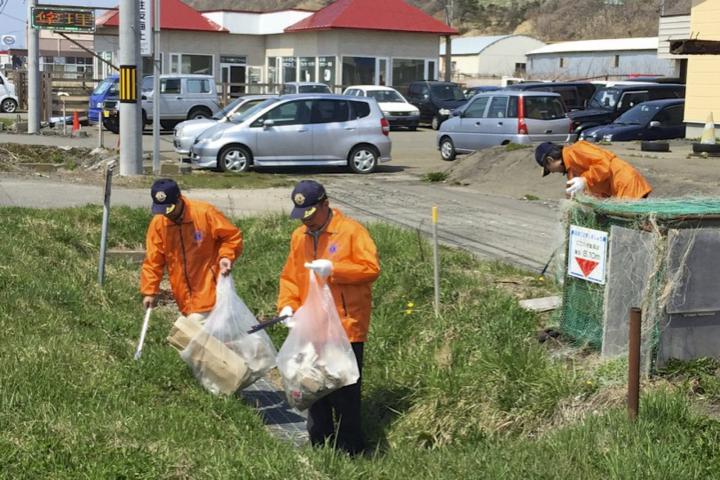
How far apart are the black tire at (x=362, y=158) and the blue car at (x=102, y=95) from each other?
14.9 meters

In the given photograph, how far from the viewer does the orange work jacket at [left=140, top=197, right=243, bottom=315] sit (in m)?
7.27

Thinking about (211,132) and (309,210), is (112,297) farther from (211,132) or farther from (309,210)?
(211,132)

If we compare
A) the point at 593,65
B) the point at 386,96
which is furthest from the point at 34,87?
the point at 593,65

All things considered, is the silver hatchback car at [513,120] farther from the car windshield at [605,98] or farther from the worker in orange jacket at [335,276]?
the worker in orange jacket at [335,276]

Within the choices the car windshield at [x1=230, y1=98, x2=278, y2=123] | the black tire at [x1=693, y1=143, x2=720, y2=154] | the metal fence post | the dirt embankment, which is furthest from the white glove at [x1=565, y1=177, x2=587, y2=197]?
the car windshield at [x1=230, y1=98, x2=278, y2=123]

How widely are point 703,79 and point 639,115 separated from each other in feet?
7.34

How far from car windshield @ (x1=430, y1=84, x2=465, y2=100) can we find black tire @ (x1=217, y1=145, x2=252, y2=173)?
1956 cm

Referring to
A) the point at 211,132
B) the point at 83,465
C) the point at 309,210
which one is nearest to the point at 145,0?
the point at 211,132

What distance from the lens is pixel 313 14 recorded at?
47.5 metres

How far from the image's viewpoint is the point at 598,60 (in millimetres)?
64375

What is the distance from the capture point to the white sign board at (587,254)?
23.6ft

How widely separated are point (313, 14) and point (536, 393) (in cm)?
4262

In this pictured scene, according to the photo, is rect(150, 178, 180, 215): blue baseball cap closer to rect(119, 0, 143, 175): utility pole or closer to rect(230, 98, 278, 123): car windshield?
rect(119, 0, 143, 175): utility pole

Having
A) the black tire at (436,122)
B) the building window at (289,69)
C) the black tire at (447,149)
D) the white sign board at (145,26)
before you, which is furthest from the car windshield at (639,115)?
the building window at (289,69)
